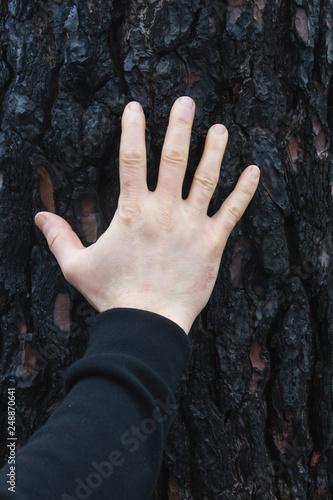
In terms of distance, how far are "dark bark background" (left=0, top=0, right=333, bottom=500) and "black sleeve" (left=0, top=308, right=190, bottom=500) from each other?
1.55 feet

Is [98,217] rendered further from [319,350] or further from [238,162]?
[319,350]

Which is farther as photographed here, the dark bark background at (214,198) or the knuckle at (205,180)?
the dark bark background at (214,198)

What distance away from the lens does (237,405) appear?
1.56 m

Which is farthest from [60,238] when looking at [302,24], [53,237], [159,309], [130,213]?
[302,24]

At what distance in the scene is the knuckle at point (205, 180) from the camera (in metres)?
1.25

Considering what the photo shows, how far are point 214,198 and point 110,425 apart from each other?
2.58ft

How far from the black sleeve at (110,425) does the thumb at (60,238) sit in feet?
0.97

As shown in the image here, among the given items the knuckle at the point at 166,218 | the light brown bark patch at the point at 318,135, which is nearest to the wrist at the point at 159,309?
the knuckle at the point at 166,218

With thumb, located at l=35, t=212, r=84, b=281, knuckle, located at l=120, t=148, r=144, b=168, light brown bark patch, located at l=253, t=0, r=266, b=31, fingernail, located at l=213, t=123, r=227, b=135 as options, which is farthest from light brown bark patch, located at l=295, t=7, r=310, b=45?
thumb, located at l=35, t=212, r=84, b=281

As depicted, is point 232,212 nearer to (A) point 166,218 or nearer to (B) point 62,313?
(A) point 166,218

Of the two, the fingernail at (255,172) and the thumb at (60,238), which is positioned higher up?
the fingernail at (255,172)

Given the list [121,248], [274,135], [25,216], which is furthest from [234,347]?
[25,216]

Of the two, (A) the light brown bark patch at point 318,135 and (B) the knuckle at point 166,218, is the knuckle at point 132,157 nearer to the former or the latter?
(B) the knuckle at point 166,218

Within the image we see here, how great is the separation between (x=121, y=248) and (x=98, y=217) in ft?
1.07
